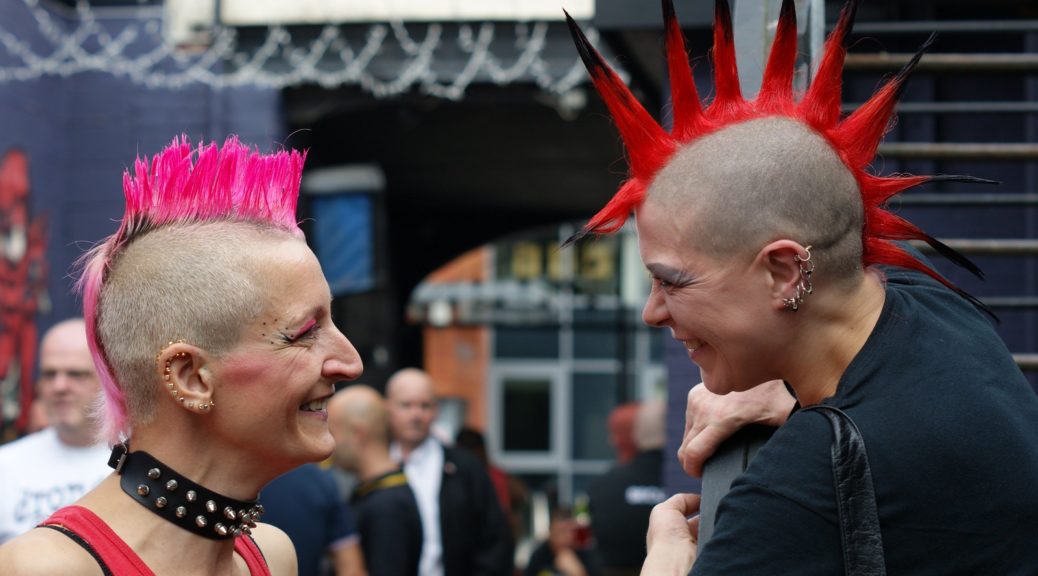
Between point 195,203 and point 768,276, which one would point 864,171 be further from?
point 195,203

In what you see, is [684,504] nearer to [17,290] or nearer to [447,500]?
[447,500]

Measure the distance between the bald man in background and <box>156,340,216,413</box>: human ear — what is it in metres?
2.33

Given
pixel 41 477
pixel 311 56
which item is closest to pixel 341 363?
pixel 41 477

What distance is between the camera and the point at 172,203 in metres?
2.06

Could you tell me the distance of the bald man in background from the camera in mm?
4309

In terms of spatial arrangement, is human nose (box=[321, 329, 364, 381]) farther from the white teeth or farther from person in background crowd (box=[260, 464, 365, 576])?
person in background crowd (box=[260, 464, 365, 576])

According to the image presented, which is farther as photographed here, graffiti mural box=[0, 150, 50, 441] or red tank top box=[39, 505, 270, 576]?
graffiti mural box=[0, 150, 50, 441]

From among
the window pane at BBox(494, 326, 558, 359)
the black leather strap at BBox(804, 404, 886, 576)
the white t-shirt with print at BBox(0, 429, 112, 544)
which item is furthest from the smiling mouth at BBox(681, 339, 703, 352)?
the window pane at BBox(494, 326, 558, 359)

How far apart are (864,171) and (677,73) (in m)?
0.32

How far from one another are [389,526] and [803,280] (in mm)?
4823

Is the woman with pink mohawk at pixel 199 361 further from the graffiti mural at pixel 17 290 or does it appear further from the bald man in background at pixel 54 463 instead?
the graffiti mural at pixel 17 290

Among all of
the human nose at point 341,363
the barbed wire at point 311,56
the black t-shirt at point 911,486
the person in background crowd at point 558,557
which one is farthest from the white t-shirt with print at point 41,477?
the barbed wire at point 311,56

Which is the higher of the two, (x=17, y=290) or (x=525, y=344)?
(x=17, y=290)

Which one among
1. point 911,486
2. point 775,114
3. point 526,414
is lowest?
point 526,414
